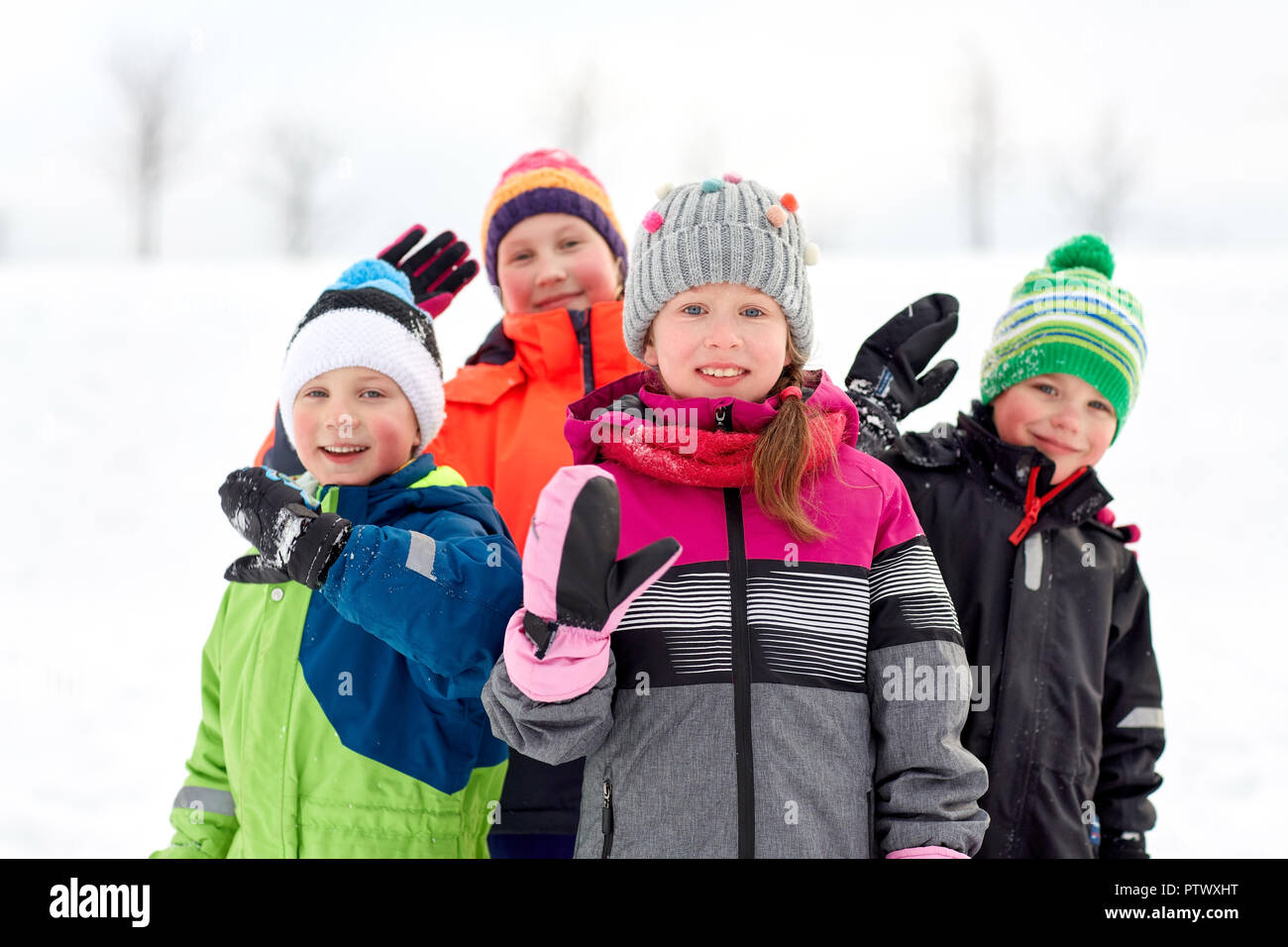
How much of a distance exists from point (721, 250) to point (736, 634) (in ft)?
2.52

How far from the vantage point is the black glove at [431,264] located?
3078 millimetres

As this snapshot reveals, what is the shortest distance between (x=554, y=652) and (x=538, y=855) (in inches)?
41.5

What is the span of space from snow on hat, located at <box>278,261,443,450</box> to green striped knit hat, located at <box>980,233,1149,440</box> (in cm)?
154

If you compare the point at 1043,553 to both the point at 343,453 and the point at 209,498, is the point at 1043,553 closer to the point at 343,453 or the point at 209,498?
the point at 343,453

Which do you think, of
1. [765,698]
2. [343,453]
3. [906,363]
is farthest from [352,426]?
[906,363]

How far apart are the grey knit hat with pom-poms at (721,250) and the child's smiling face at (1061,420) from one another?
32.7 inches

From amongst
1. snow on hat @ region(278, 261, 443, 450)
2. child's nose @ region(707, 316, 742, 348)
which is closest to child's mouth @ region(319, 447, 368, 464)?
snow on hat @ region(278, 261, 443, 450)

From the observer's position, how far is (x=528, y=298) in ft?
10.2

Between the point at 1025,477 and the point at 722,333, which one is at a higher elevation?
the point at 722,333

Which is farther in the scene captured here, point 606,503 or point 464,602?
point 464,602

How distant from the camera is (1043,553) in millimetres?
2537

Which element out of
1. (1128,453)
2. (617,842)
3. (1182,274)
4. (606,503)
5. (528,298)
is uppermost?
(1182,274)
